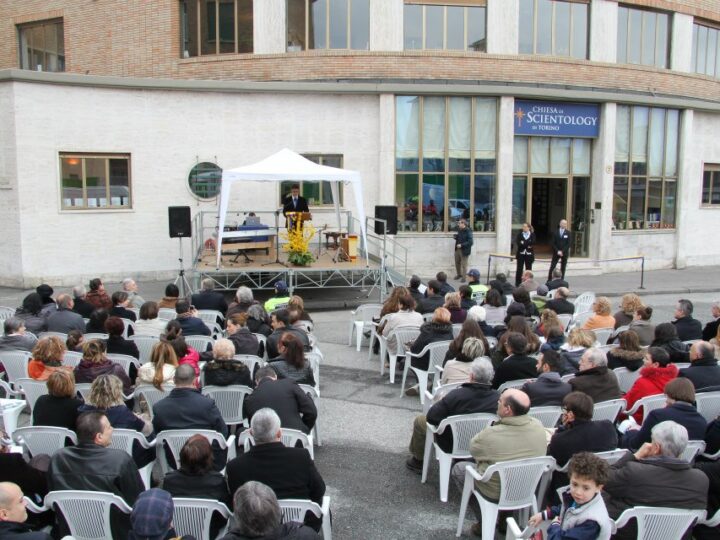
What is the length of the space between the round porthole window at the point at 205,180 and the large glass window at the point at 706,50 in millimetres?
16658

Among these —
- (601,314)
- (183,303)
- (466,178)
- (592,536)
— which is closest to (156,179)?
(466,178)

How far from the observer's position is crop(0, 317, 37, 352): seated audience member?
791 centimetres

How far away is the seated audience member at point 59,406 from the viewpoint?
571 cm

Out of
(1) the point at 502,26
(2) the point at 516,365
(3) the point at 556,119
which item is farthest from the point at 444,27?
(2) the point at 516,365

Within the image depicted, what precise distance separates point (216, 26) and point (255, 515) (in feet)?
63.5

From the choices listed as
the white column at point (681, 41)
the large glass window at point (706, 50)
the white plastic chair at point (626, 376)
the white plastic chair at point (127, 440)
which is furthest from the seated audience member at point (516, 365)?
the large glass window at point (706, 50)

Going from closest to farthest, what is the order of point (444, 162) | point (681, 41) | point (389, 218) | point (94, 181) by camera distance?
point (389, 218), point (94, 181), point (444, 162), point (681, 41)

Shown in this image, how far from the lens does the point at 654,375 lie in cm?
656

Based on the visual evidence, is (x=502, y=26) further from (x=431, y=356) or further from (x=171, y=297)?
(x=431, y=356)

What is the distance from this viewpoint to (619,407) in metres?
6.18

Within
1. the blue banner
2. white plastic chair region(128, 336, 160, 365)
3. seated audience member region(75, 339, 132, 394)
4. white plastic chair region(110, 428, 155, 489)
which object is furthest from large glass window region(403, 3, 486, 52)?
white plastic chair region(110, 428, 155, 489)

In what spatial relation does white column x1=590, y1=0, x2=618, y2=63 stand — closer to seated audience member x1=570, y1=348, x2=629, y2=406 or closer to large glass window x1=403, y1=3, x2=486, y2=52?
large glass window x1=403, y1=3, x2=486, y2=52

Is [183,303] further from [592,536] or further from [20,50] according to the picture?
[20,50]

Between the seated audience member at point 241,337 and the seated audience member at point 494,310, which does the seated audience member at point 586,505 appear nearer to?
the seated audience member at point 241,337
